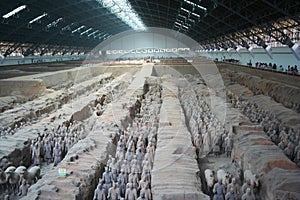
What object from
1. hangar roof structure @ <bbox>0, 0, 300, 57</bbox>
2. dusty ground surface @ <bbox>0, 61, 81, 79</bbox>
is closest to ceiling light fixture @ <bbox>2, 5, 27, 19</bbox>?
hangar roof structure @ <bbox>0, 0, 300, 57</bbox>

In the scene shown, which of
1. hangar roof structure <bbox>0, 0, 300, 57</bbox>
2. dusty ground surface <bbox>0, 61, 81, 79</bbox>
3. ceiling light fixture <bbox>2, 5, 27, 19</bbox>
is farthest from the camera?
ceiling light fixture <bbox>2, 5, 27, 19</bbox>

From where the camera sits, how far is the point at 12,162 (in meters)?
8.21

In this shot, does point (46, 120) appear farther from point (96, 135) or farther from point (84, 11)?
point (84, 11)

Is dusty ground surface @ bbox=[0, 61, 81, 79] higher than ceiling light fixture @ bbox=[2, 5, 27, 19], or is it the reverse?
ceiling light fixture @ bbox=[2, 5, 27, 19]

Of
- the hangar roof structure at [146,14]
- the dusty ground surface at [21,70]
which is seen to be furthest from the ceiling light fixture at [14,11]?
the dusty ground surface at [21,70]

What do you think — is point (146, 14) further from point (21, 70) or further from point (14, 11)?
point (21, 70)

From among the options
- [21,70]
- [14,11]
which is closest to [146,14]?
[14,11]

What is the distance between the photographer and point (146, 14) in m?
36.8

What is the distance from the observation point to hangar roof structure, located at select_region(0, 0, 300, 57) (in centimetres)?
2009

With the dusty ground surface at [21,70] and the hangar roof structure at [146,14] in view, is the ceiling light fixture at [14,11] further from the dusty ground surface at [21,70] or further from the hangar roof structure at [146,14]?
the dusty ground surface at [21,70]

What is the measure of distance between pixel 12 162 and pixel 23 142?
1.00 metres

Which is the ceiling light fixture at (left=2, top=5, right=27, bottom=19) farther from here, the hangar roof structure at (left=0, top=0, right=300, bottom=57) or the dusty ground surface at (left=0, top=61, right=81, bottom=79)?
the dusty ground surface at (left=0, top=61, right=81, bottom=79)

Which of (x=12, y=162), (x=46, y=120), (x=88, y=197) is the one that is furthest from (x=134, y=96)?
(x=88, y=197)

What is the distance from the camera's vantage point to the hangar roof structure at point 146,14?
65.9 feet
